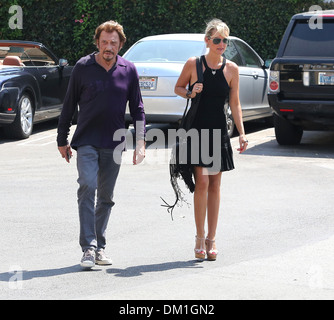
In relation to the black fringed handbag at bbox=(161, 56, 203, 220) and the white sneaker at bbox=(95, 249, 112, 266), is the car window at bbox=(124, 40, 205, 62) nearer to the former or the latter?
the black fringed handbag at bbox=(161, 56, 203, 220)

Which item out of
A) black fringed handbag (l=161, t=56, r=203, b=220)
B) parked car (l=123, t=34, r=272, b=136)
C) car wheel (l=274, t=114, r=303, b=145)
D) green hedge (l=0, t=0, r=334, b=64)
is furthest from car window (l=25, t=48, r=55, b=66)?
black fringed handbag (l=161, t=56, r=203, b=220)

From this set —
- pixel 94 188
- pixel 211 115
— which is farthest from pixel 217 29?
pixel 94 188

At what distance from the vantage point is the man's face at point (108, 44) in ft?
21.1

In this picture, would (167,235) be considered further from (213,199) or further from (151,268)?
(151,268)

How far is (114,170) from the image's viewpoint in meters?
6.60

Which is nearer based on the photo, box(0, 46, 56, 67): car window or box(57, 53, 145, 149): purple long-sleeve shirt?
box(57, 53, 145, 149): purple long-sleeve shirt

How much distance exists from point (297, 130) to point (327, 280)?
25.0ft

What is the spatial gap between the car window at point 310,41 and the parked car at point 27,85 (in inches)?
162

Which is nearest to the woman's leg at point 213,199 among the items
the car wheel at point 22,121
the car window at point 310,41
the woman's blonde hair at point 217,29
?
the woman's blonde hair at point 217,29

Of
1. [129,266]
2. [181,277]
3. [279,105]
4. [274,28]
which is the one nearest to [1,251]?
[129,266]
